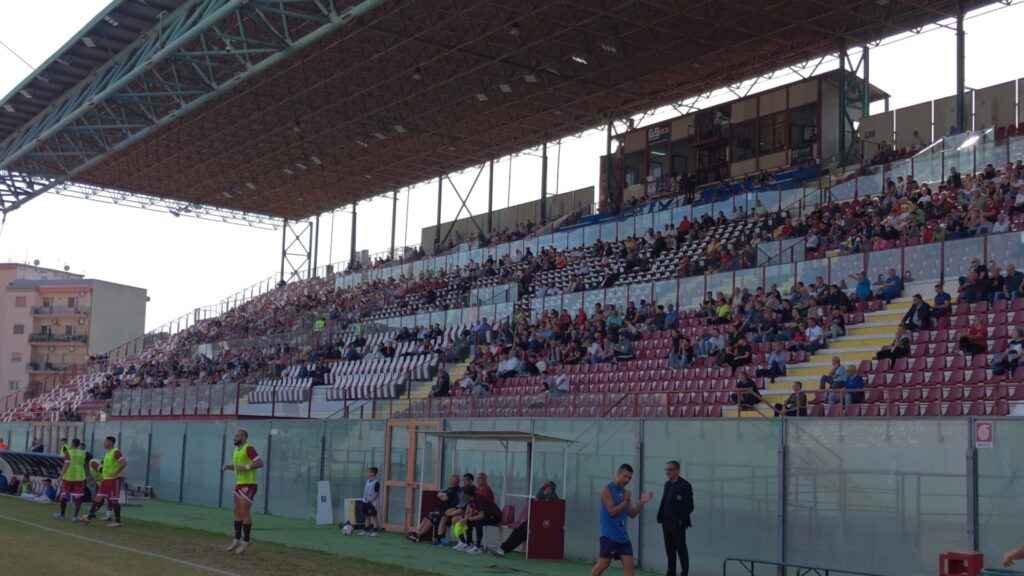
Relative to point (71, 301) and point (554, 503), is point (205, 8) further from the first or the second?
point (71, 301)

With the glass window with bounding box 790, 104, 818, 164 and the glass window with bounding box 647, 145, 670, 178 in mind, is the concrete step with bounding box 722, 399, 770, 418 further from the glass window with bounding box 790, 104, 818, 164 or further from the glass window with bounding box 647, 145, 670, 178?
the glass window with bounding box 647, 145, 670, 178

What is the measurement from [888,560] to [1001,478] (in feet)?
6.00

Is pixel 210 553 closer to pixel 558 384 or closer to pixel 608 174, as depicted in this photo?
pixel 558 384

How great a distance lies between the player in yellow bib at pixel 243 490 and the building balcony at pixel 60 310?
3427 inches

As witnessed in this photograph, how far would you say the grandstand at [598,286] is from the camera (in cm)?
1677

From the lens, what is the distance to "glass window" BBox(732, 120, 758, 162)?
43203 millimetres

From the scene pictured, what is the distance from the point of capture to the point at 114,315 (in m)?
101

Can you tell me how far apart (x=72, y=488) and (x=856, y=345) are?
1577cm

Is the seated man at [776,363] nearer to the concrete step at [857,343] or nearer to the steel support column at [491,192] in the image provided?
the concrete step at [857,343]

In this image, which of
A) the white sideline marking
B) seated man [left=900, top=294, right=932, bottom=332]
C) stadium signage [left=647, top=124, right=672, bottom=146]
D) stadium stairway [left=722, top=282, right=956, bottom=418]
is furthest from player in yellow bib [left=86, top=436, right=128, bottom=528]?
stadium signage [left=647, top=124, right=672, bottom=146]

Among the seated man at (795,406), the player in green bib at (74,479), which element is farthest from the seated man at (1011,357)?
the player in green bib at (74,479)

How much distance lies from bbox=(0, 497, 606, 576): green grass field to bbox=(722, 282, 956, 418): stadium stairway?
6.30m

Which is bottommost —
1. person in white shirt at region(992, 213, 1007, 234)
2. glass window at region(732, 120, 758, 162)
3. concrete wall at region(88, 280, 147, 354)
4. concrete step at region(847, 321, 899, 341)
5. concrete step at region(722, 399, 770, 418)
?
concrete step at region(722, 399, 770, 418)

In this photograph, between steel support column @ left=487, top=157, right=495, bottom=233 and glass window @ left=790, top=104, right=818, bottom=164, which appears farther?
steel support column @ left=487, top=157, right=495, bottom=233
